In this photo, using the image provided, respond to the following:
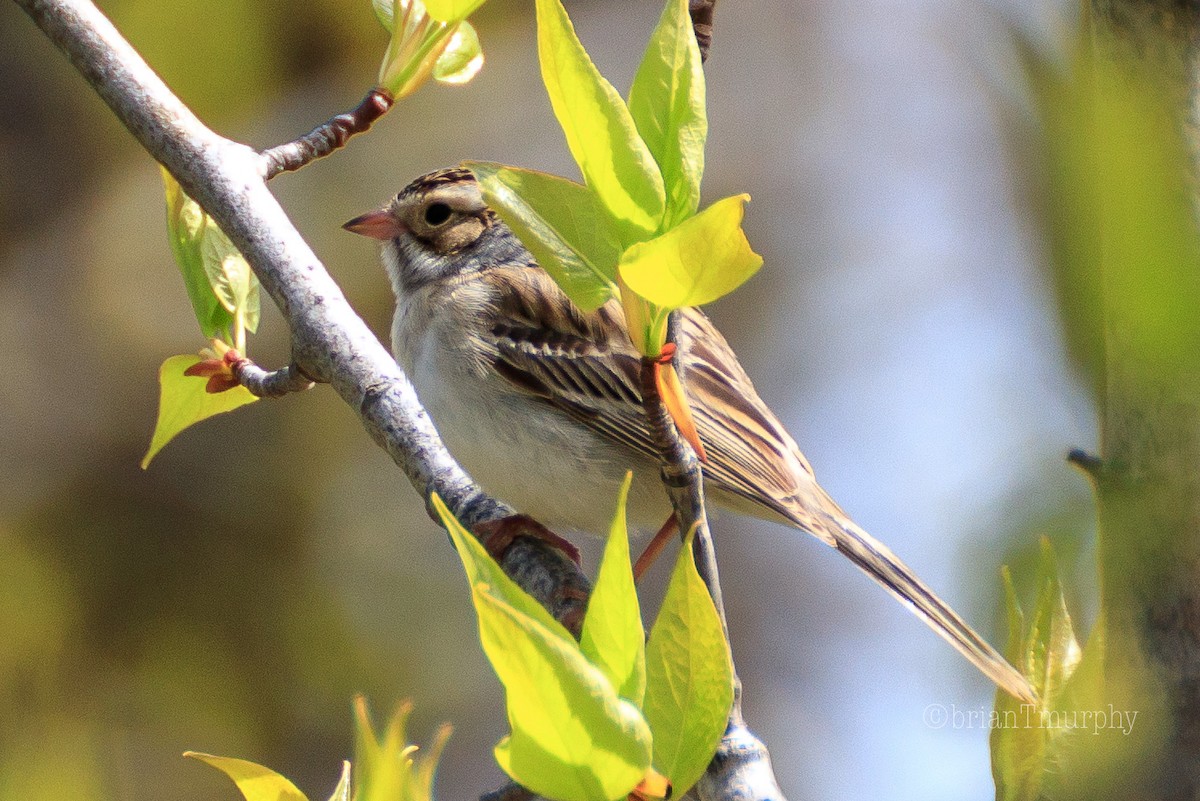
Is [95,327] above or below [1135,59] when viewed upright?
above

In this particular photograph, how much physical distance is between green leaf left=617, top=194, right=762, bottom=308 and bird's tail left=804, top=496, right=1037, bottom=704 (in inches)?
39.0

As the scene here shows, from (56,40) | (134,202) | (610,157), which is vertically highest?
(134,202)

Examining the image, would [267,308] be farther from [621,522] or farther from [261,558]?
[621,522]

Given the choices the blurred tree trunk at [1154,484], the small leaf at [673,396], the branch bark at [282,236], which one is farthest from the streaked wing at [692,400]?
the blurred tree trunk at [1154,484]

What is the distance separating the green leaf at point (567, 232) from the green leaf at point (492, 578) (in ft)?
0.70

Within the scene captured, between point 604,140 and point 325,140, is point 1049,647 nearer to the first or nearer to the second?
point 604,140

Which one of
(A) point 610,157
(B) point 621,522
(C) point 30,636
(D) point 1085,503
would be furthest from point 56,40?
(C) point 30,636

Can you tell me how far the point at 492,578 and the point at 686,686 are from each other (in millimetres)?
175

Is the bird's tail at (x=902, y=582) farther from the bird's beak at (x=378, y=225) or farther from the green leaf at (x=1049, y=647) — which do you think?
the bird's beak at (x=378, y=225)

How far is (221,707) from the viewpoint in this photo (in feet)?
12.4

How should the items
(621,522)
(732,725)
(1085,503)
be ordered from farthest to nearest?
1. (1085,503)
2. (732,725)
3. (621,522)

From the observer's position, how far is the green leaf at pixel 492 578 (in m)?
0.86

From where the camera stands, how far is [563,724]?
852 millimetres

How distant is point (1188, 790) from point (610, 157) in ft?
1.87
